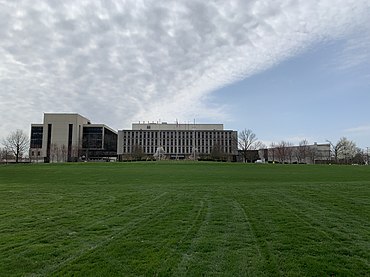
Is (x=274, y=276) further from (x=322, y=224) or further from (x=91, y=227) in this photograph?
(x=91, y=227)

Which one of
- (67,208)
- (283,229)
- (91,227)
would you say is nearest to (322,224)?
(283,229)

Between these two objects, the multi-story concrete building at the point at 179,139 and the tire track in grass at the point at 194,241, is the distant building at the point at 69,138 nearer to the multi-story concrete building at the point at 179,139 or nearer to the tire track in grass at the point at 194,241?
the multi-story concrete building at the point at 179,139

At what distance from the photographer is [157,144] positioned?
545 feet

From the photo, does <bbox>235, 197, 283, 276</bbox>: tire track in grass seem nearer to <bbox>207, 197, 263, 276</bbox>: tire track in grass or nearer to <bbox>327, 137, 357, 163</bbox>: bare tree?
<bbox>207, 197, 263, 276</bbox>: tire track in grass

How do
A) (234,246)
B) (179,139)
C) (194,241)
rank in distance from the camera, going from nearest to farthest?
(234,246) → (194,241) → (179,139)

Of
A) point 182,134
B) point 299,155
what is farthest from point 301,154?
point 182,134

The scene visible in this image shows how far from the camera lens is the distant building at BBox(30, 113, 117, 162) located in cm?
13838

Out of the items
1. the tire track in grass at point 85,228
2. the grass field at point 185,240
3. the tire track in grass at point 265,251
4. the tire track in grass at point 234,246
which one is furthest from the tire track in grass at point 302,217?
the tire track in grass at point 85,228

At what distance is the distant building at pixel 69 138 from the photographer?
138 m

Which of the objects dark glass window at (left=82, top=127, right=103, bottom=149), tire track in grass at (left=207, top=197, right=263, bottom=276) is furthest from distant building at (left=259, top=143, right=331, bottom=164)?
tire track in grass at (left=207, top=197, right=263, bottom=276)

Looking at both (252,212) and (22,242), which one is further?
(252,212)

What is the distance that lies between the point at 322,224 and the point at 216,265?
17.1 ft

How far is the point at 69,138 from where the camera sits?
146750 mm

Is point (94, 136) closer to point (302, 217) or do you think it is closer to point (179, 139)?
point (179, 139)
